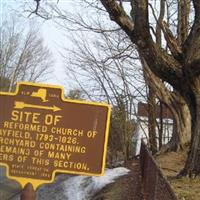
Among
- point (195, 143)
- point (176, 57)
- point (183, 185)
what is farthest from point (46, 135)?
point (176, 57)

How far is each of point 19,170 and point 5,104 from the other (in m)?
0.74

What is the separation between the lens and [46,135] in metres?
6.02

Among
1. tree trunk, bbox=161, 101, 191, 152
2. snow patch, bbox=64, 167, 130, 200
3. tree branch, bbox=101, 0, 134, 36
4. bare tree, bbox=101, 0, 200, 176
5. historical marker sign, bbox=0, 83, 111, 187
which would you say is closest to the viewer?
historical marker sign, bbox=0, 83, 111, 187

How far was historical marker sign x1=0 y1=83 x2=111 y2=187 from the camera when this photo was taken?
19.6 ft

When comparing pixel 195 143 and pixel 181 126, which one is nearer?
pixel 195 143

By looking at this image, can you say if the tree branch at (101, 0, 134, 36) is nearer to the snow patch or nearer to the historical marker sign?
the snow patch

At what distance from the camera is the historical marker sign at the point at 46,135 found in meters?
5.98

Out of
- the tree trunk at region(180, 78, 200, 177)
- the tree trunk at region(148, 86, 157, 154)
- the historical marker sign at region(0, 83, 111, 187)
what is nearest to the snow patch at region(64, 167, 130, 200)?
the tree trunk at region(180, 78, 200, 177)

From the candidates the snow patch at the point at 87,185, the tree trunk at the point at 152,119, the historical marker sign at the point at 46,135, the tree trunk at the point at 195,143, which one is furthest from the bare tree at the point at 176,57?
the tree trunk at the point at 152,119

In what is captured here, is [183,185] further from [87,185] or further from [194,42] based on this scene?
[87,185]

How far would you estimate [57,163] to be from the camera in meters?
5.98

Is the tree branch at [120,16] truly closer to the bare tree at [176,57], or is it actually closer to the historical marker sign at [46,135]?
the bare tree at [176,57]

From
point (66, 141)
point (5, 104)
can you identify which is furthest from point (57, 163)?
point (5, 104)

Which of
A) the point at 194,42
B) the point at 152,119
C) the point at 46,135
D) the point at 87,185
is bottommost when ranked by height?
the point at 87,185
